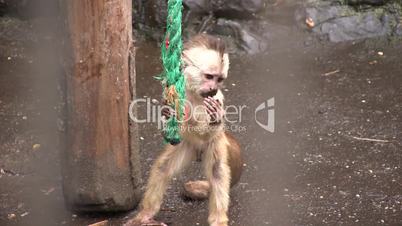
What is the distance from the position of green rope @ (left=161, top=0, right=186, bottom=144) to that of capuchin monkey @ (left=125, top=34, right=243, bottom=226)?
1.17ft

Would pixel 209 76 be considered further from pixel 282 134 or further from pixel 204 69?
pixel 282 134

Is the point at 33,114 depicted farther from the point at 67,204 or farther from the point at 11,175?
the point at 67,204

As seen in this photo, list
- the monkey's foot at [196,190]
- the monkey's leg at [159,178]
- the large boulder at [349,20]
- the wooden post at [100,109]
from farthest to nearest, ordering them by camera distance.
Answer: the large boulder at [349,20] < the monkey's foot at [196,190] < the monkey's leg at [159,178] < the wooden post at [100,109]

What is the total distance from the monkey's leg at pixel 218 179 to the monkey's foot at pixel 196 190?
8.9 inches

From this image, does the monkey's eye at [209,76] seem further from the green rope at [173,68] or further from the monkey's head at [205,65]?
the green rope at [173,68]

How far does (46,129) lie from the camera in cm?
420

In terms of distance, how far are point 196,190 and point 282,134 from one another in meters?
0.92

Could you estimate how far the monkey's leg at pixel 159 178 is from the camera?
3227 millimetres

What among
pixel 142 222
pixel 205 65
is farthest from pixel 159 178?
pixel 205 65

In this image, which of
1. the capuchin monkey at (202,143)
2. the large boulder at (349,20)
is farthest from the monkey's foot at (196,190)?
the large boulder at (349,20)

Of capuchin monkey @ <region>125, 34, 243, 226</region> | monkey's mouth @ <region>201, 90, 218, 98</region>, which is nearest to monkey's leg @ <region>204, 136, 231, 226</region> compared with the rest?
capuchin monkey @ <region>125, 34, 243, 226</region>

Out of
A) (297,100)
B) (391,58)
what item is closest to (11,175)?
(297,100)

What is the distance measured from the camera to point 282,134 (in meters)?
4.16

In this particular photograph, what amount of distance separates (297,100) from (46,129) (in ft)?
5.28
